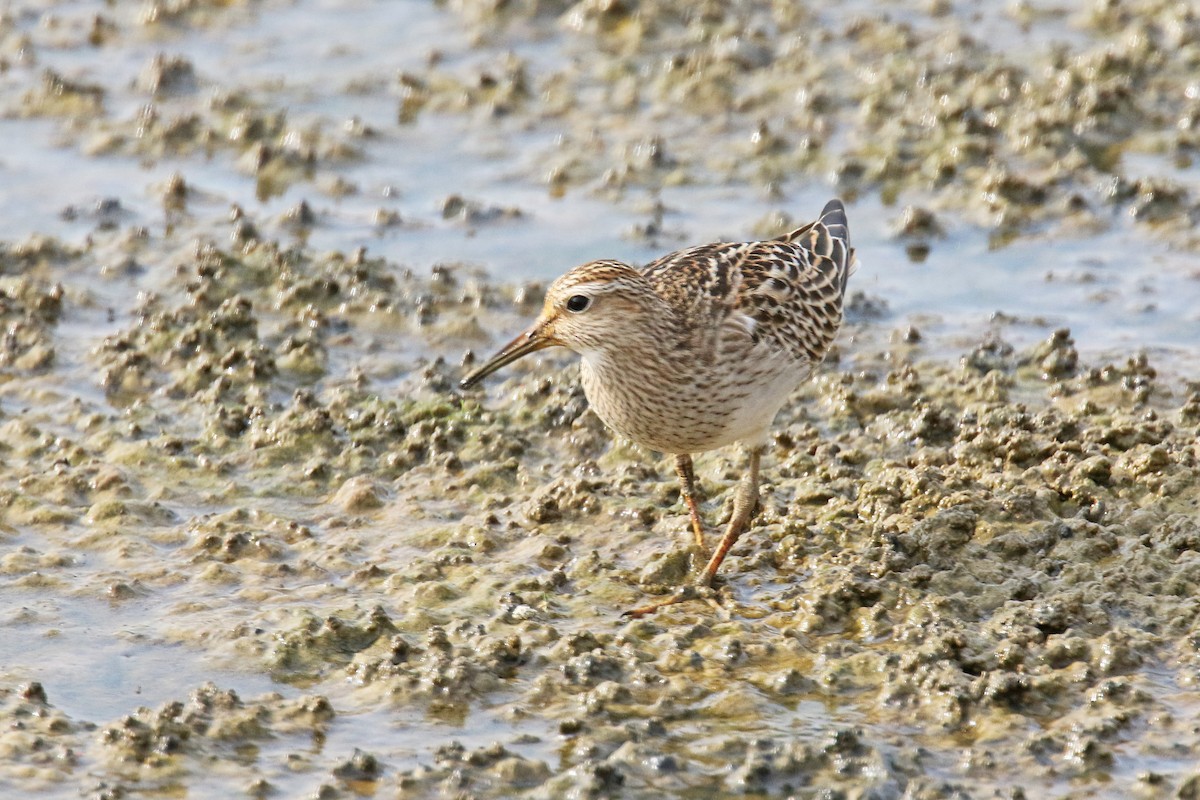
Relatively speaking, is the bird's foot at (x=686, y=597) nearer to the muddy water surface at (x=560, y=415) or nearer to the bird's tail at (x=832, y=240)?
the muddy water surface at (x=560, y=415)

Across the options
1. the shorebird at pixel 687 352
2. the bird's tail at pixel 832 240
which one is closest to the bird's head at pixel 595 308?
the shorebird at pixel 687 352

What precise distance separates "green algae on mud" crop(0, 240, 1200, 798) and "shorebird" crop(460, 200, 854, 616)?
1.72ft

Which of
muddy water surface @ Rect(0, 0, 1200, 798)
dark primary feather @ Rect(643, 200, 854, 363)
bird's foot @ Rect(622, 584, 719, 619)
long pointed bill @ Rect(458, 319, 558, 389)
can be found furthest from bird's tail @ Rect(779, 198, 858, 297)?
bird's foot @ Rect(622, 584, 719, 619)

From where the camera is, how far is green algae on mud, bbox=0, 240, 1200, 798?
6035 millimetres

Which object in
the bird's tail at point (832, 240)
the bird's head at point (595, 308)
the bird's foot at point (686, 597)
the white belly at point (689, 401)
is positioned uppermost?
the bird's tail at point (832, 240)

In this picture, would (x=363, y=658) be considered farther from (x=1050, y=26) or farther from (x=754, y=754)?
(x=1050, y=26)

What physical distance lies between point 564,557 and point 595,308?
3.99 ft

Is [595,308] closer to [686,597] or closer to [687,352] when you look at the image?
[687,352]

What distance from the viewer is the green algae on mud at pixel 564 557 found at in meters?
6.04

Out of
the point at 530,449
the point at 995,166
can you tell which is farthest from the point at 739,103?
the point at 530,449

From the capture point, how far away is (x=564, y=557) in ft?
24.8

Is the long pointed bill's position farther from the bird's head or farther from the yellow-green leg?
the yellow-green leg

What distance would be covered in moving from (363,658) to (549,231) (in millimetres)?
4563

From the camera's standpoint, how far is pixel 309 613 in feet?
22.9
